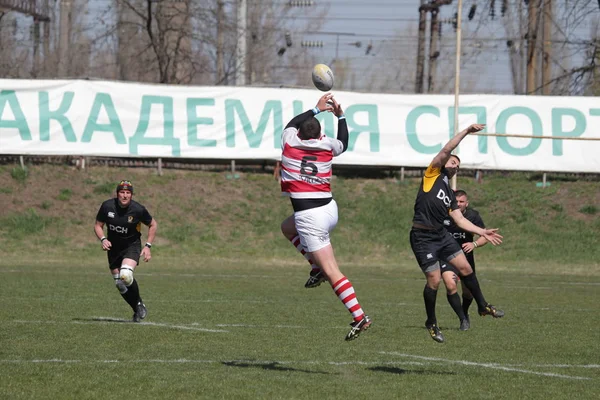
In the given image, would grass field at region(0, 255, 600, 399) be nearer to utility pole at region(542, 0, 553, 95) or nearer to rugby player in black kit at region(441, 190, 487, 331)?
rugby player in black kit at region(441, 190, 487, 331)

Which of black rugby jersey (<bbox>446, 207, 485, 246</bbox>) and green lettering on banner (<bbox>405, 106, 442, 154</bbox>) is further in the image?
green lettering on banner (<bbox>405, 106, 442, 154</bbox>)

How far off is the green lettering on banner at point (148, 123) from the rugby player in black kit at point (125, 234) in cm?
1433

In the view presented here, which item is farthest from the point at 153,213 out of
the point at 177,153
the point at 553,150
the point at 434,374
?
the point at 434,374

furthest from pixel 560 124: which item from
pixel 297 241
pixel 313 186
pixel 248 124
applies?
pixel 313 186

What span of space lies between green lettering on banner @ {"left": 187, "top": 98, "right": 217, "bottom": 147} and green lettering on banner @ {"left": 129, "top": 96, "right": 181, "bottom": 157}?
474 mm

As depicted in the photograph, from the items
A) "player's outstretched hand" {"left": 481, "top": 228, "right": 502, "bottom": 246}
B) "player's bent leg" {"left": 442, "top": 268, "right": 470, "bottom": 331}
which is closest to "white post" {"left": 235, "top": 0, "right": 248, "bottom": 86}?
"player's bent leg" {"left": 442, "top": 268, "right": 470, "bottom": 331}

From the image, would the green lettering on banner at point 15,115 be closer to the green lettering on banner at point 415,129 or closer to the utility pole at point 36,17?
the green lettering on banner at point 415,129

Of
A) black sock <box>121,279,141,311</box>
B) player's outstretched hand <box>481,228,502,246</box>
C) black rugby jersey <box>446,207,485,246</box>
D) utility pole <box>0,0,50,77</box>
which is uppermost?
utility pole <box>0,0,50,77</box>

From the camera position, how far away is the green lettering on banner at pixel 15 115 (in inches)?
1043

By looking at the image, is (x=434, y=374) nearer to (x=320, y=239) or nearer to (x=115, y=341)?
(x=320, y=239)

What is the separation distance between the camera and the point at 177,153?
27.4 metres

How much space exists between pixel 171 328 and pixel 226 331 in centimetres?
71

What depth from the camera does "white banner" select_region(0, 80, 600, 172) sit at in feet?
88.0

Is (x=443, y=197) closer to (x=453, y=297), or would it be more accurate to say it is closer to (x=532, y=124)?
(x=453, y=297)
